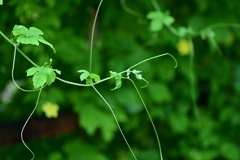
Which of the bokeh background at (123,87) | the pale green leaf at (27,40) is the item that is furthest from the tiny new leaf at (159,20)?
the pale green leaf at (27,40)

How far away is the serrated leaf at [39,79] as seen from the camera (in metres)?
0.94

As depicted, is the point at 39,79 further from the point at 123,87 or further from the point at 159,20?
the point at 123,87

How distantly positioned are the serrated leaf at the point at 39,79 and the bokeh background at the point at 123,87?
602mm

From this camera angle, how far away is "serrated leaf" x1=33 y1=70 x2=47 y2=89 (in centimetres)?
94

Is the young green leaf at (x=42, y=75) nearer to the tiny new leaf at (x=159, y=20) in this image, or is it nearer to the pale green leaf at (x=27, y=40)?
the pale green leaf at (x=27, y=40)

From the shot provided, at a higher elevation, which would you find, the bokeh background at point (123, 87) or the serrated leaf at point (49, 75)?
the bokeh background at point (123, 87)

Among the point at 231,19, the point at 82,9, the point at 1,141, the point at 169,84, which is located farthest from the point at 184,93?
the point at 1,141

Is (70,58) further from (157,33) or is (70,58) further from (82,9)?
(157,33)

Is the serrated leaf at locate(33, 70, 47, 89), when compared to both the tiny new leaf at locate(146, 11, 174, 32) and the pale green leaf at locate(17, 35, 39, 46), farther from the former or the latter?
the tiny new leaf at locate(146, 11, 174, 32)

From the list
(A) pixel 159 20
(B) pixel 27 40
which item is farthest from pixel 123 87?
(B) pixel 27 40

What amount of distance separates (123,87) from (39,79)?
1055 millimetres

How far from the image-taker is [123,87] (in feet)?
6.49

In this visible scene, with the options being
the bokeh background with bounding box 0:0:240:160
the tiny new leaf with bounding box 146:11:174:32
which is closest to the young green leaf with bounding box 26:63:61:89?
the bokeh background with bounding box 0:0:240:160

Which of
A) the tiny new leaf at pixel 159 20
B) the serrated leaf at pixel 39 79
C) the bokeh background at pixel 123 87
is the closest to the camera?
the serrated leaf at pixel 39 79
